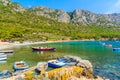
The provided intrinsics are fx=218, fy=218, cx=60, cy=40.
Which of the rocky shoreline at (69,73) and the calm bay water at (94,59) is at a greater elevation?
the rocky shoreline at (69,73)

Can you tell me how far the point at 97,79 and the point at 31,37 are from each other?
6028 inches

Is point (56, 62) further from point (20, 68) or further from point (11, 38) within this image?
point (11, 38)

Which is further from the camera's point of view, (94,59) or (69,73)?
(94,59)

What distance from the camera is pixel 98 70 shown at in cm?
6166

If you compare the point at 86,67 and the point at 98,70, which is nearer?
the point at 86,67

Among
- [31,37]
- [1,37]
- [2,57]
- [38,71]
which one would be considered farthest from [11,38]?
[38,71]

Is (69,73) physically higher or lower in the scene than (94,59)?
higher

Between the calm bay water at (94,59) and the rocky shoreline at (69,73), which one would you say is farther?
the calm bay water at (94,59)

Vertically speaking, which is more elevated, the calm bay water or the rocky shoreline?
the rocky shoreline

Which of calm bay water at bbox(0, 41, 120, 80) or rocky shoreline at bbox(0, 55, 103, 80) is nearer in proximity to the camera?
rocky shoreline at bbox(0, 55, 103, 80)

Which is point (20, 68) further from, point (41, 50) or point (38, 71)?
point (41, 50)

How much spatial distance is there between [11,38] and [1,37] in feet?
31.8

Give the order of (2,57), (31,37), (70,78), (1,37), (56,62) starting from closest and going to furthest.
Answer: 1. (70,78)
2. (56,62)
3. (2,57)
4. (1,37)
5. (31,37)

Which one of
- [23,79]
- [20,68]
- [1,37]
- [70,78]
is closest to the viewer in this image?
[23,79]
